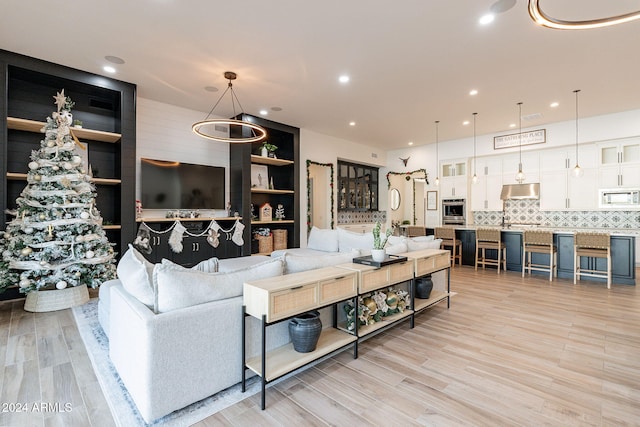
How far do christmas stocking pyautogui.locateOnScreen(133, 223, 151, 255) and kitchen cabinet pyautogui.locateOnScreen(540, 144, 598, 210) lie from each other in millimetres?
8516

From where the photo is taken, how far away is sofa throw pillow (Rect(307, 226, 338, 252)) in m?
5.34

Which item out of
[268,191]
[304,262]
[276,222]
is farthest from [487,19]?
[276,222]

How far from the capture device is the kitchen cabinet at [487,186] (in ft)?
26.0

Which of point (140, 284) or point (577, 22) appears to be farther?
point (140, 284)

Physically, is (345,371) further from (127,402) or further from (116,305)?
(116,305)

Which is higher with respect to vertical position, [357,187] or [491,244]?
[357,187]

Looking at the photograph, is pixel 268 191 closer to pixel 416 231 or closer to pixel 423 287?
pixel 416 231

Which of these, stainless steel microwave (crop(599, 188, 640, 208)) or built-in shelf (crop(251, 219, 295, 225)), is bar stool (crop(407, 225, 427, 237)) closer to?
built-in shelf (crop(251, 219, 295, 225))

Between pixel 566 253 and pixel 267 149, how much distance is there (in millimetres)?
6274

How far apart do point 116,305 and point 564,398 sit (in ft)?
10.7

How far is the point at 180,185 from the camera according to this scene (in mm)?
5648

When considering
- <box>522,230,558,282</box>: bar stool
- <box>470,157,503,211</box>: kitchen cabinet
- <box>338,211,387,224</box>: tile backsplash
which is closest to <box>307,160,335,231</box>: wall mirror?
<box>338,211,387,224</box>: tile backsplash

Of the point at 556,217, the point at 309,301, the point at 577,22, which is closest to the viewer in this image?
the point at 577,22

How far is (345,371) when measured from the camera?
2426 mm
